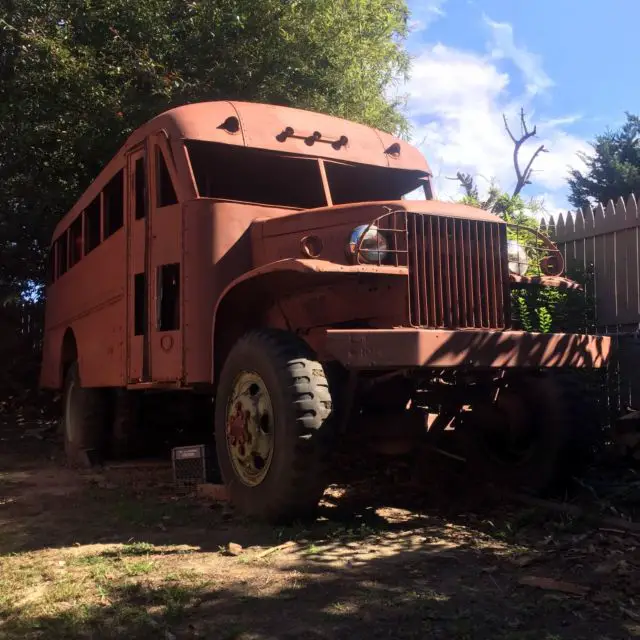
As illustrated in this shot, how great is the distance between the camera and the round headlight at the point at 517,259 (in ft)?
15.8

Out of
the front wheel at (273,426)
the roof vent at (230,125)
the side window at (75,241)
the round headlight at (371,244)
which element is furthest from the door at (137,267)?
Result: the side window at (75,241)

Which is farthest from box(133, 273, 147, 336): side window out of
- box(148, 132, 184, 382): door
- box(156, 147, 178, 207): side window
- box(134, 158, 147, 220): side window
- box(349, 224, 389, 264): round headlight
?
box(349, 224, 389, 264): round headlight

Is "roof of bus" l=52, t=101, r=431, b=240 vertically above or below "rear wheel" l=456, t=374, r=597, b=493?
above

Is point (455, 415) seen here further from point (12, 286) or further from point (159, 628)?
point (12, 286)

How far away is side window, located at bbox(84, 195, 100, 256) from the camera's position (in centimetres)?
770

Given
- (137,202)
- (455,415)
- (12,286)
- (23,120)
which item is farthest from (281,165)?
(12,286)

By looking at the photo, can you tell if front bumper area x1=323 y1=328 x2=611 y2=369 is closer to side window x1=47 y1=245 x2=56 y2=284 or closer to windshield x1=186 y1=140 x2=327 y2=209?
windshield x1=186 y1=140 x2=327 y2=209

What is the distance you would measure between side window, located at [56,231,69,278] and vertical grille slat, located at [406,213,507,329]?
6.63 meters

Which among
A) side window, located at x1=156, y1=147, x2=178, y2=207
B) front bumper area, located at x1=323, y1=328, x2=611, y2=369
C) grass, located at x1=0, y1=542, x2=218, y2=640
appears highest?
side window, located at x1=156, y1=147, x2=178, y2=207

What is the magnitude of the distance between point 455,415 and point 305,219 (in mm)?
1775

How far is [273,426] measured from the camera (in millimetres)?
4203

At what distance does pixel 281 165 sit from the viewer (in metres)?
5.54

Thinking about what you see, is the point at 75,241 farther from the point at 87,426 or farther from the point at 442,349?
the point at 442,349

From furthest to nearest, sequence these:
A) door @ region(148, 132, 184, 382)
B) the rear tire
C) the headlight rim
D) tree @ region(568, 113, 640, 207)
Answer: tree @ region(568, 113, 640, 207) → the rear tire → door @ region(148, 132, 184, 382) → the headlight rim
